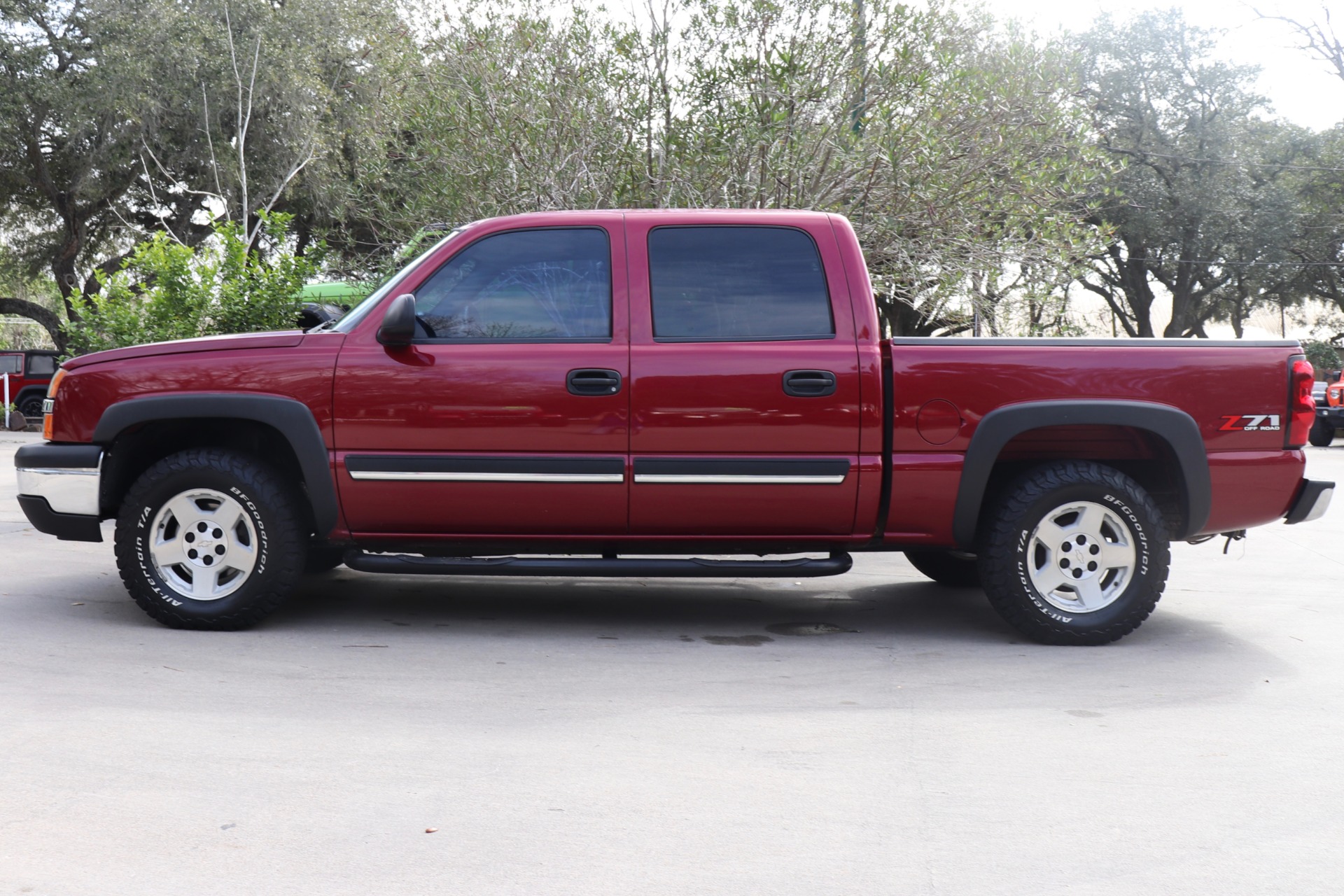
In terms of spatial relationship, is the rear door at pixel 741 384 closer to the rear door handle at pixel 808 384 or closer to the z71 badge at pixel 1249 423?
the rear door handle at pixel 808 384

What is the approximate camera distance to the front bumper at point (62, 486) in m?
5.55

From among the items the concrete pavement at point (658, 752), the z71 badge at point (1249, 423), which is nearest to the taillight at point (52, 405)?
the concrete pavement at point (658, 752)

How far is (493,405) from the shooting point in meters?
5.33

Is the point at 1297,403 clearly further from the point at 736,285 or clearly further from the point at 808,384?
the point at 736,285

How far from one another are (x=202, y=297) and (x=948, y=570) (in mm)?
5952

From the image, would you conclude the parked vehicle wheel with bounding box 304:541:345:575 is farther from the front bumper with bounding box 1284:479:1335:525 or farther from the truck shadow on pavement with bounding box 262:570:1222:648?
the front bumper with bounding box 1284:479:1335:525

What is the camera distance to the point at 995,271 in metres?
10.9

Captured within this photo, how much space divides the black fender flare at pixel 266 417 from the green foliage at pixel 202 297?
393 centimetres

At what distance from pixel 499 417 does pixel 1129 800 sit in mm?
2970

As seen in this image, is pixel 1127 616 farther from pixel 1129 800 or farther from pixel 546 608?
pixel 546 608

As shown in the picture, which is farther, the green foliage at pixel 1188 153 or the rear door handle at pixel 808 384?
the green foliage at pixel 1188 153

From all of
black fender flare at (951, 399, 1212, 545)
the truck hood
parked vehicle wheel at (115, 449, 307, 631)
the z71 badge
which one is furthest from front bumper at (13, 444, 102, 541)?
the z71 badge

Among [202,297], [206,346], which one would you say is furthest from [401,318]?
[202,297]

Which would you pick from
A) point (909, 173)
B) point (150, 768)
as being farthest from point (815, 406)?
point (909, 173)
